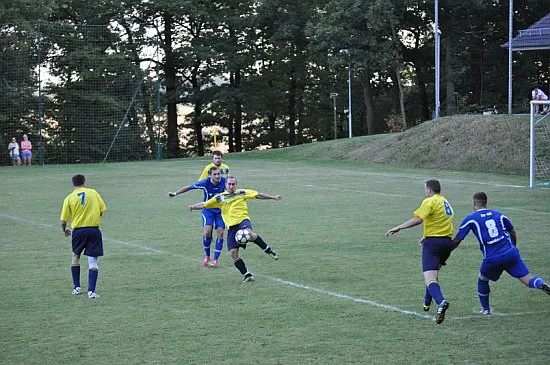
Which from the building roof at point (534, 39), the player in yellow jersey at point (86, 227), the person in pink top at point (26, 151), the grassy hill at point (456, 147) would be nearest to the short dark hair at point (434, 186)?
the player in yellow jersey at point (86, 227)

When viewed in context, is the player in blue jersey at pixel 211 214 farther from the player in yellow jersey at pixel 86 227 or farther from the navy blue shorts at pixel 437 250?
the navy blue shorts at pixel 437 250

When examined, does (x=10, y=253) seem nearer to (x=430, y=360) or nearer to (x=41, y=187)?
(x=430, y=360)

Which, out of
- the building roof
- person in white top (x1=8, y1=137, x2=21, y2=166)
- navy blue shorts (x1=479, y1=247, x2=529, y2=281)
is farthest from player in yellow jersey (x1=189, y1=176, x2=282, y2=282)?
person in white top (x1=8, y1=137, x2=21, y2=166)

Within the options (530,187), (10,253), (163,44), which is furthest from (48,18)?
(10,253)

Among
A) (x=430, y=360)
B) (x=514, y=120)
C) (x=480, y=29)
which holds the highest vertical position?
(x=480, y=29)

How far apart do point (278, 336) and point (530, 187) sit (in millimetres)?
20565

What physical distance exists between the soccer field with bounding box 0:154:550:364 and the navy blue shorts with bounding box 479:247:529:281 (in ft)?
1.81

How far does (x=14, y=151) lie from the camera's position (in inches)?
1983

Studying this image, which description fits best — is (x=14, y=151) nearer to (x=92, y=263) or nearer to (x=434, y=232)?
(x=92, y=263)

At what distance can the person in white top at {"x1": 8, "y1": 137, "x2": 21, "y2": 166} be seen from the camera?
50.1m

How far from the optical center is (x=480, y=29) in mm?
60562

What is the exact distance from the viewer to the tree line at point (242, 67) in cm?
5491

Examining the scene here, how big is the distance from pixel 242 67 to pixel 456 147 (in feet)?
98.8

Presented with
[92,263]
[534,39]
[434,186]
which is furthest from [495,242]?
[534,39]
